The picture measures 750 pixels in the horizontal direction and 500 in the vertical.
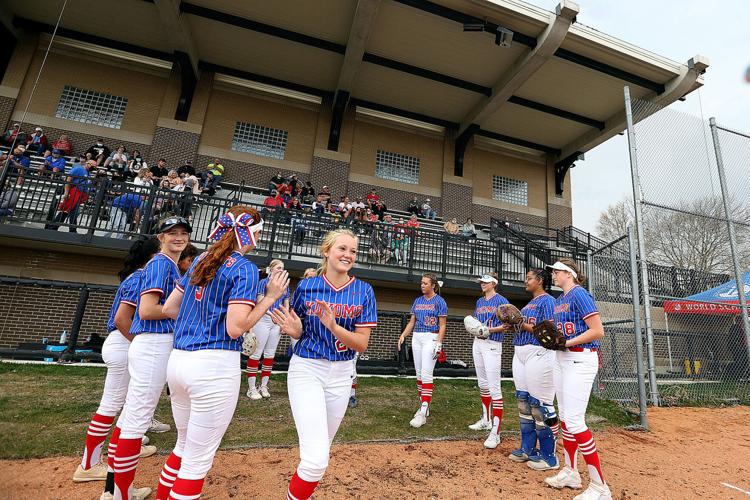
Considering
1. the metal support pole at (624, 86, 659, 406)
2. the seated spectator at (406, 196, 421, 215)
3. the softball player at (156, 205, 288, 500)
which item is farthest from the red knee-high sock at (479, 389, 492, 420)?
the seated spectator at (406, 196, 421, 215)

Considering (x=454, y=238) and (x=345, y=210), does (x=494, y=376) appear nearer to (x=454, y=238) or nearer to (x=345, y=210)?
(x=454, y=238)

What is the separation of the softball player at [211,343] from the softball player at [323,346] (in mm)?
344

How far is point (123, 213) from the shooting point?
9953mm

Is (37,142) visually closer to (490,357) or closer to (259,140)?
(259,140)

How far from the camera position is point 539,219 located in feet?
68.1

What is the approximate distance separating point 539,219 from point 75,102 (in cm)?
2320

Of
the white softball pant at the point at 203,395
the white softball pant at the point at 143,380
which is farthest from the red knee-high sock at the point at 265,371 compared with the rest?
the white softball pant at the point at 203,395

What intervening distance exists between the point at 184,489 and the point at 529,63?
54.5 ft

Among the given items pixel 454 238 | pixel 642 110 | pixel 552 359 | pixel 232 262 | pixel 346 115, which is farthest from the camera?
pixel 346 115

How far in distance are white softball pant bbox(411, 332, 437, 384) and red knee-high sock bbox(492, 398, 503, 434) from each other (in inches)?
44.7

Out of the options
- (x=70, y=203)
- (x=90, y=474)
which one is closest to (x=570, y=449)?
(x=90, y=474)

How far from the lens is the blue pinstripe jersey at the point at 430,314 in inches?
248

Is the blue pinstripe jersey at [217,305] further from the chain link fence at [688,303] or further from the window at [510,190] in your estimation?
the window at [510,190]

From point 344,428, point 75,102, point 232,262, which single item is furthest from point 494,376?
point 75,102
